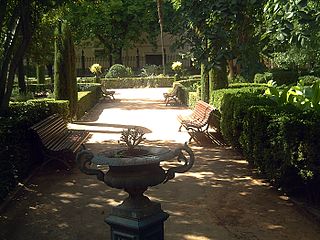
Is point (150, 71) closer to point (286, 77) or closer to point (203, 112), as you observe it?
point (286, 77)

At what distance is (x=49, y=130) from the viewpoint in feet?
29.0

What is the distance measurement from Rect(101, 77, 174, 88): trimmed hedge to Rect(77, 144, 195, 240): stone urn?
31522 mm

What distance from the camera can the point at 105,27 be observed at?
42.2 meters

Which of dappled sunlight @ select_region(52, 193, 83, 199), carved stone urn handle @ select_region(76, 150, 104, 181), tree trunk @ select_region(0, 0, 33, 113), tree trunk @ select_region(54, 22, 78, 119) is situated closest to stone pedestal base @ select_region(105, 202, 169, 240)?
carved stone urn handle @ select_region(76, 150, 104, 181)

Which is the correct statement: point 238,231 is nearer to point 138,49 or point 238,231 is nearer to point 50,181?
point 50,181

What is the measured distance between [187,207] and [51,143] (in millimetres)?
3442

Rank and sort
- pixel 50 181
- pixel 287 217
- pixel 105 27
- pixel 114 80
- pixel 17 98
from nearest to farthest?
pixel 287 217, pixel 50 181, pixel 17 98, pixel 114 80, pixel 105 27

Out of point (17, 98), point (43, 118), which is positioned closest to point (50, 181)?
point (43, 118)

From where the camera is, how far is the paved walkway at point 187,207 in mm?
5398

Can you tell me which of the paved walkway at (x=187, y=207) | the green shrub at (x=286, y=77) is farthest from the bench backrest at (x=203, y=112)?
the green shrub at (x=286, y=77)

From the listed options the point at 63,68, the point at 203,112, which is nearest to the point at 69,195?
the point at 203,112

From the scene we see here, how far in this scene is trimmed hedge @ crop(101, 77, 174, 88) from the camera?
117 feet

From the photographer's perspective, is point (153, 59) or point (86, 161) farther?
point (153, 59)

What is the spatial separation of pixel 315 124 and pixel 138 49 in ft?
147
